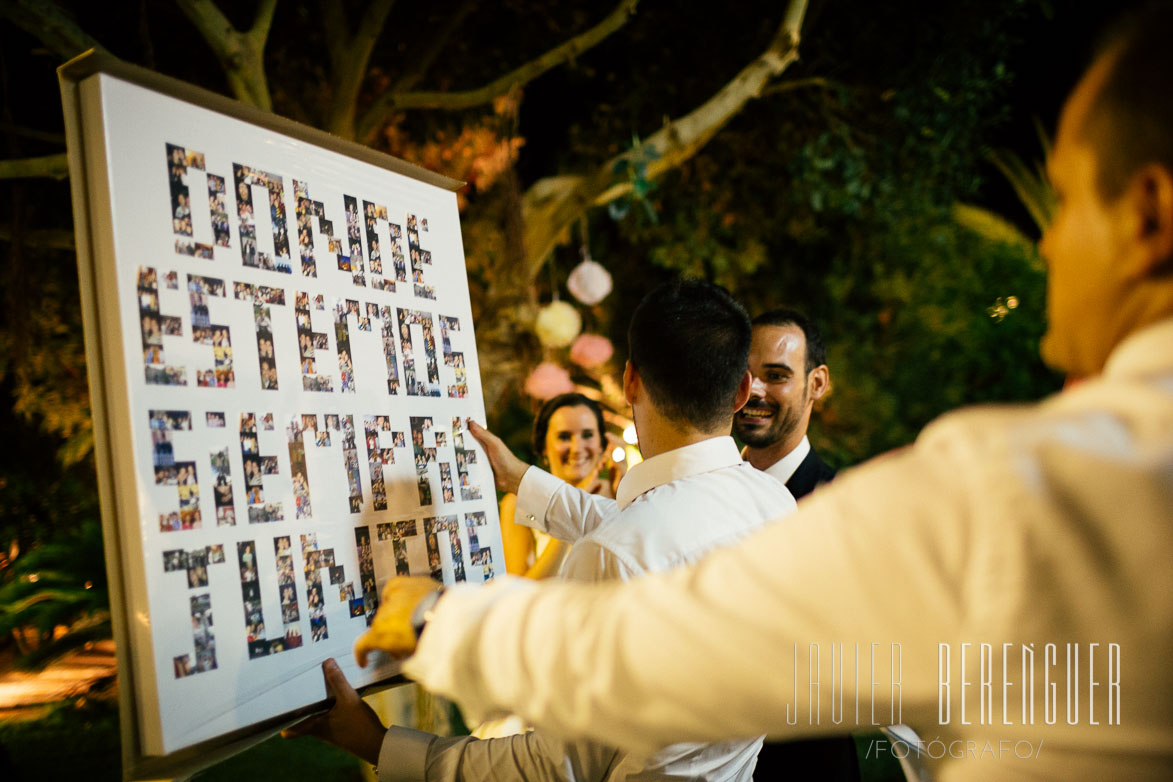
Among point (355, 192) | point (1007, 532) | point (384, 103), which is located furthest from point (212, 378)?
point (384, 103)

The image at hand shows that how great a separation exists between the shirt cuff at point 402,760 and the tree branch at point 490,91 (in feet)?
11.7

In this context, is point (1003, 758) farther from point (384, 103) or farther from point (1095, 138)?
point (384, 103)

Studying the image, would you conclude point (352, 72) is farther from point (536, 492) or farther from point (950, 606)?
point (950, 606)

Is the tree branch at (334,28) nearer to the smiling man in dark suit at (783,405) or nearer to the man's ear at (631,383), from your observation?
the smiling man in dark suit at (783,405)

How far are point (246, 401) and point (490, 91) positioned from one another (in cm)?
355

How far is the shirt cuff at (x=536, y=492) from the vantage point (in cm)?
244

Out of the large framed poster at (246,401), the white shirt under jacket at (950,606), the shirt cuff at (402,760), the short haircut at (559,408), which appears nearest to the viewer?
the white shirt under jacket at (950,606)

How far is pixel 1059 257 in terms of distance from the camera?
0.92 meters

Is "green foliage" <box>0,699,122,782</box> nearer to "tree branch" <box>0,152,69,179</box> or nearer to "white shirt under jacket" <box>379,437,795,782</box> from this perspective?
"tree branch" <box>0,152,69,179</box>

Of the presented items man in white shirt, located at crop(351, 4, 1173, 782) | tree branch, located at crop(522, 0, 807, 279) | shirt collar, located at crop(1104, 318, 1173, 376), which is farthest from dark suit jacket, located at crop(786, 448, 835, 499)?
tree branch, located at crop(522, 0, 807, 279)

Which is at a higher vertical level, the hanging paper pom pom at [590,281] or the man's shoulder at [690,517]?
the hanging paper pom pom at [590,281]

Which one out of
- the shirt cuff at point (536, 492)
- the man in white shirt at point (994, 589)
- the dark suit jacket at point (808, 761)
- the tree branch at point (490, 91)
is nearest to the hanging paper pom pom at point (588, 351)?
the tree branch at point (490, 91)

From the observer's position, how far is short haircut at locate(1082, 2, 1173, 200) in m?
0.80

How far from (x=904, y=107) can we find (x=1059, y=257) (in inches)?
225
